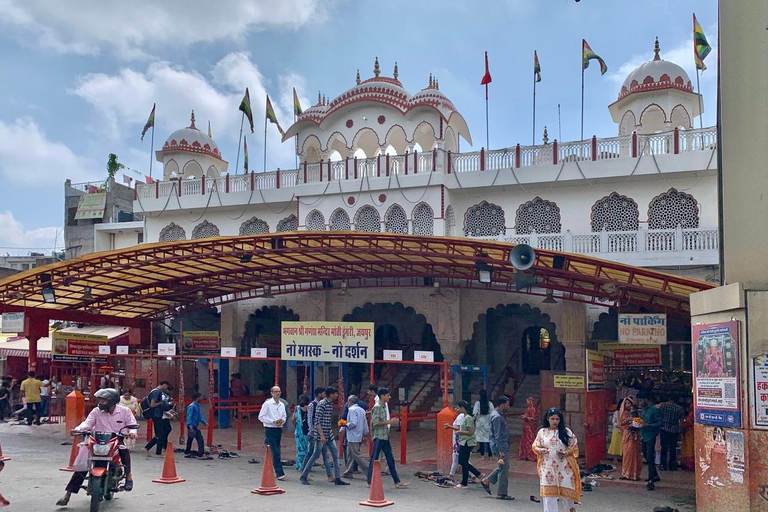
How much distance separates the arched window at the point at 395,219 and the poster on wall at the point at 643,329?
8.54 meters

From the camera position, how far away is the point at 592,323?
1755 centimetres

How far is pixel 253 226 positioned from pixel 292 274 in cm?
553

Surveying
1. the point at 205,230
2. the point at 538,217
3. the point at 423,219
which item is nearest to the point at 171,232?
the point at 205,230

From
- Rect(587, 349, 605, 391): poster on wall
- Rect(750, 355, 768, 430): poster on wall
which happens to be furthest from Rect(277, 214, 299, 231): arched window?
Rect(750, 355, 768, 430): poster on wall

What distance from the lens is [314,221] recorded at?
23.0m

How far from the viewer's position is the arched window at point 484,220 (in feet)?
69.1

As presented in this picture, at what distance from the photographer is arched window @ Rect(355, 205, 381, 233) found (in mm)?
22062

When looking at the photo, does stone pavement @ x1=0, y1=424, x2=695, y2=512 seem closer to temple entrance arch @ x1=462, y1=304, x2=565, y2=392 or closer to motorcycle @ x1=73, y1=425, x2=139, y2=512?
motorcycle @ x1=73, y1=425, x2=139, y2=512

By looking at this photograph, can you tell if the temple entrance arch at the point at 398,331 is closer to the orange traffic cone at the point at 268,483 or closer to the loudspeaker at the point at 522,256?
the loudspeaker at the point at 522,256

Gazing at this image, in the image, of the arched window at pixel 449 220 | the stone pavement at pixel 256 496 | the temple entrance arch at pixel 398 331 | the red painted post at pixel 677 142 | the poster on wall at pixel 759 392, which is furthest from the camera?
the temple entrance arch at pixel 398 331

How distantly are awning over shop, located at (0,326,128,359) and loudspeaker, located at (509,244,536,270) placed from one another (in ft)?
50.1

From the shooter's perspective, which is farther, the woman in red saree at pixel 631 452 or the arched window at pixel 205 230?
the arched window at pixel 205 230

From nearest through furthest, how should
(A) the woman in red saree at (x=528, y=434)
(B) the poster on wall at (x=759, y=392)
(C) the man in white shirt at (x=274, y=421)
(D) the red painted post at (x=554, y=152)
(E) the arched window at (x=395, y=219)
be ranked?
1. (B) the poster on wall at (x=759, y=392)
2. (C) the man in white shirt at (x=274, y=421)
3. (A) the woman in red saree at (x=528, y=434)
4. (D) the red painted post at (x=554, y=152)
5. (E) the arched window at (x=395, y=219)

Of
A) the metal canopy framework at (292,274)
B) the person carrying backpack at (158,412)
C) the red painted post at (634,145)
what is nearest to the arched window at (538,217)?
the red painted post at (634,145)
